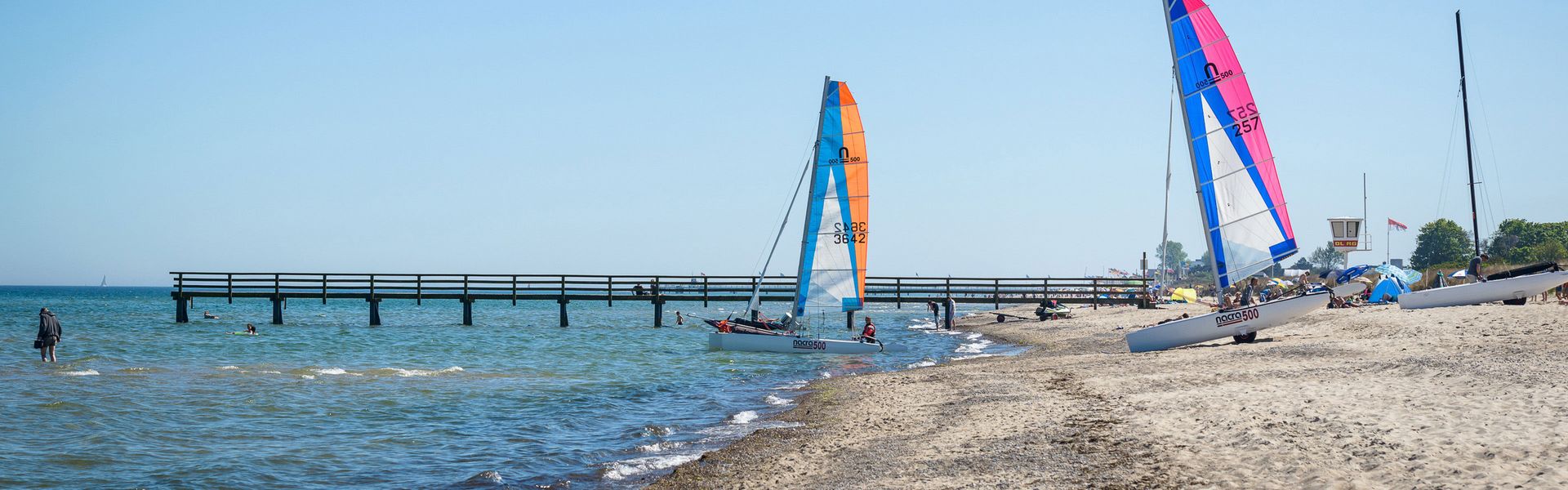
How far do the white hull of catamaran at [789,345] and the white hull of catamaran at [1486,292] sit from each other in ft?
40.3

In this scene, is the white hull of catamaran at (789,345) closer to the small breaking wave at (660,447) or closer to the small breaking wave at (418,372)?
the small breaking wave at (418,372)

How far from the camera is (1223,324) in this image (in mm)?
19109

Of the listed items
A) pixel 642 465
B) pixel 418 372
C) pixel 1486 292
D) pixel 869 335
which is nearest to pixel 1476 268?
pixel 1486 292

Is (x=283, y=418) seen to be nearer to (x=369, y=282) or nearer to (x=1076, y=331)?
(x=1076, y=331)

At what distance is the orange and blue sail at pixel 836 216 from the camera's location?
26406mm

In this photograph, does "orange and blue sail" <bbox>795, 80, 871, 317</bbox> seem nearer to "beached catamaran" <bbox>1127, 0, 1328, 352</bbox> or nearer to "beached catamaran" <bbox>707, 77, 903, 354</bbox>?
"beached catamaran" <bbox>707, 77, 903, 354</bbox>

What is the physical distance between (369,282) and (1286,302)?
113 feet

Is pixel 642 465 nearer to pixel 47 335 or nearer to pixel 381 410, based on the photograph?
pixel 381 410

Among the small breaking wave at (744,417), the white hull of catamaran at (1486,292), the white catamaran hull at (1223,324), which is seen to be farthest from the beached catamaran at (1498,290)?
the small breaking wave at (744,417)

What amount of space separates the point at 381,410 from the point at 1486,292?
22.6 m

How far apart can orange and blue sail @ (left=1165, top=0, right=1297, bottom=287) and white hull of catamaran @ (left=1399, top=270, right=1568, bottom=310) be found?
691 centimetres

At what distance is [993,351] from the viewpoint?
27.1 m

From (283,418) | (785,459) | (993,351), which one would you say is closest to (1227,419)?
(785,459)

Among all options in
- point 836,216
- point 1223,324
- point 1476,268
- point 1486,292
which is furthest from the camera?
point 836,216
